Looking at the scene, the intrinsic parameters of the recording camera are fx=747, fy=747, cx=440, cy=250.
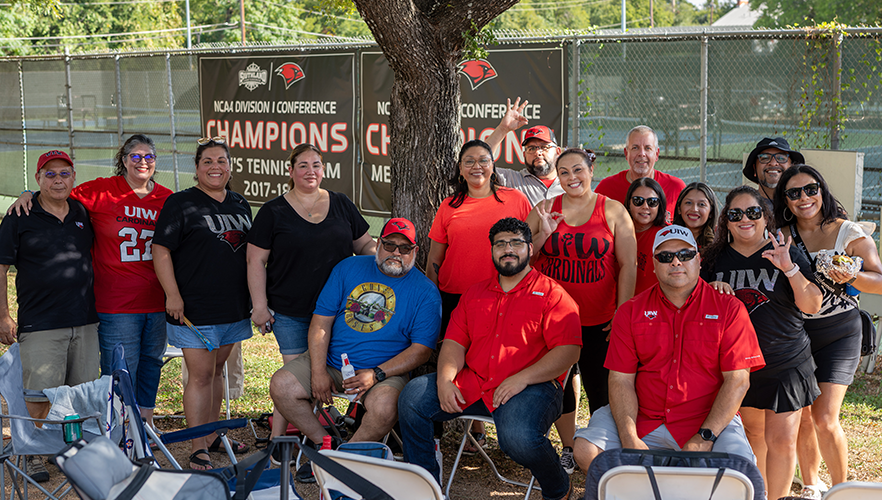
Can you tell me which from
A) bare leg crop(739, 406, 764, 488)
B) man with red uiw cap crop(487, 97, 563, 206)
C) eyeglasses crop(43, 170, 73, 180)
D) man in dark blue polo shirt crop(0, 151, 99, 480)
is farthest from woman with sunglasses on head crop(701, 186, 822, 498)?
eyeglasses crop(43, 170, 73, 180)

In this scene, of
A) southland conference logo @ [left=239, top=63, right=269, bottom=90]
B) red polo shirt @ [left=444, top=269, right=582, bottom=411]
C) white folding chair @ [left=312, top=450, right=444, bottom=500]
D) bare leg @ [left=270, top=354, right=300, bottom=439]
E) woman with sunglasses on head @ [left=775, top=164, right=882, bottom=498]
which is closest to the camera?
white folding chair @ [left=312, top=450, right=444, bottom=500]

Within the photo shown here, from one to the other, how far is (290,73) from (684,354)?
7.71 m

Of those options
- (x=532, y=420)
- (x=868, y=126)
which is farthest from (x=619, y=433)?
(x=868, y=126)

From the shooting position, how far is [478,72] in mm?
8414

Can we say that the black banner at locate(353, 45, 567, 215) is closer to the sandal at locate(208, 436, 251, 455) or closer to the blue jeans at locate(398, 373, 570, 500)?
the sandal at locate(208, 436, 251, 455)

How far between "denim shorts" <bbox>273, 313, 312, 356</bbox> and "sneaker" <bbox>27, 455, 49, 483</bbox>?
159 centimetres

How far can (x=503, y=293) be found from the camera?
395 centimetres

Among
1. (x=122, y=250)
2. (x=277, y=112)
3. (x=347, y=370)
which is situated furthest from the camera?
(x=277, y=112)

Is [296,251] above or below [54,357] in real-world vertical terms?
above

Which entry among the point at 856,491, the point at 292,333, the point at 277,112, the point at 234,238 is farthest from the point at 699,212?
the point at 277,112

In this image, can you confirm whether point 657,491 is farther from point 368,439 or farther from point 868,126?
point 868,126

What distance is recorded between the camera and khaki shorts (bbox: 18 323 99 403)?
14.0ft

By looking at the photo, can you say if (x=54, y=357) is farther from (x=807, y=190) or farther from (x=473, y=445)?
(x=807, y=190)

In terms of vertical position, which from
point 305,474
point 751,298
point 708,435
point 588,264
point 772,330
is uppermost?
point 588,264
